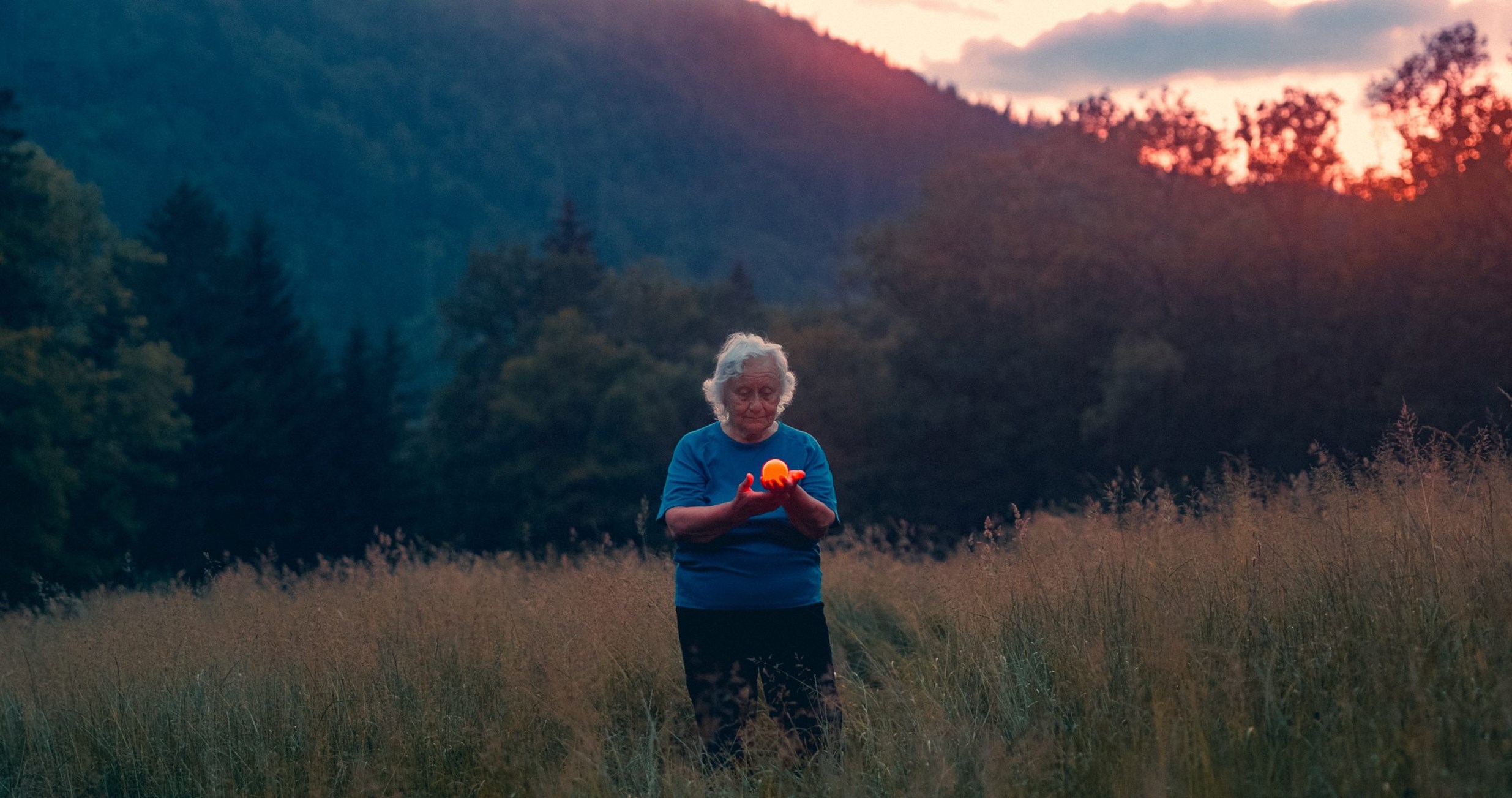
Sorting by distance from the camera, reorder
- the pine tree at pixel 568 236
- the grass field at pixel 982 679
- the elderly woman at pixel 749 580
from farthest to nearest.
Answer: the pine tree at pixel 568 236, the elderly woman at pixel 749 580, the grass field at pixel 982 679

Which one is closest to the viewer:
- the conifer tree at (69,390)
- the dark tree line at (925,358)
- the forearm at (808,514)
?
the forearm at (808,514)

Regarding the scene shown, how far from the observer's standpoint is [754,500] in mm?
3811

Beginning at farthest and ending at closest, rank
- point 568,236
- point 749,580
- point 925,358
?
point 568,236 < point 925,358 < point 749,580

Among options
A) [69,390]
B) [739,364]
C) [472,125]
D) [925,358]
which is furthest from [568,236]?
[472,125]

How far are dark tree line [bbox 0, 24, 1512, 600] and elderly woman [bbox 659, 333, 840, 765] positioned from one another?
68.3ft

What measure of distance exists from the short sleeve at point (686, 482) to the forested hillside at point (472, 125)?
7936 centimetres

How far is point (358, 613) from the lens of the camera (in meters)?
6.72

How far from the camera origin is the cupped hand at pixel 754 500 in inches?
149

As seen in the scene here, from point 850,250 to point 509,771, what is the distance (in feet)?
124

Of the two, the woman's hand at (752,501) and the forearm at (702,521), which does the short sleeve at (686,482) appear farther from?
the woman's hand at (752,501)

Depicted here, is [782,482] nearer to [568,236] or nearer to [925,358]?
[925,358]

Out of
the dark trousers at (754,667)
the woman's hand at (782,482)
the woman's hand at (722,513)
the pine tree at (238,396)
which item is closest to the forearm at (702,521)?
the woman's hand at (722,513)

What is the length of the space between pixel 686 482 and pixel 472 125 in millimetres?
145666

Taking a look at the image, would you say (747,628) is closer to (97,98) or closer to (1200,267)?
(1200,267)
